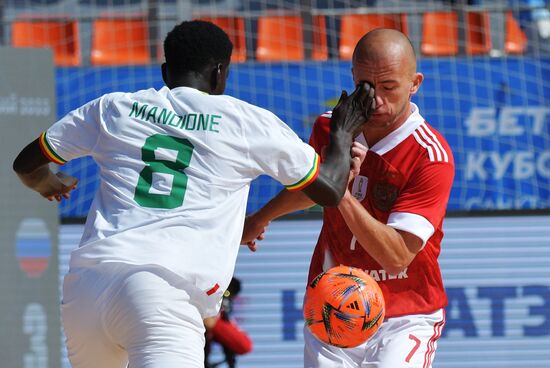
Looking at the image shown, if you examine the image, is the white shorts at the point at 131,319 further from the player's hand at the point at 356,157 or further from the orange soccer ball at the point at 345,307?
the player's hand at the point at 356,157

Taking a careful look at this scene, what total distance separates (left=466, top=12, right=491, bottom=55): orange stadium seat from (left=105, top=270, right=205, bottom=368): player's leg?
7922 mm

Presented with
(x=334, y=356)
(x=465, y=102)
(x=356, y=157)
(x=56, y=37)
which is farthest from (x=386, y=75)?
(x=56, y=37)

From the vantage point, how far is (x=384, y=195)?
465 cm

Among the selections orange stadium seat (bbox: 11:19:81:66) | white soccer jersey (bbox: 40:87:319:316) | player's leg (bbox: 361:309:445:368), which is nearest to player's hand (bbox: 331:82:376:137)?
white soccer jersey (bbox: 40:87:319:316)

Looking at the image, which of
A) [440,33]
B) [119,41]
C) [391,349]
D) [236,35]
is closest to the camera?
[391,349]

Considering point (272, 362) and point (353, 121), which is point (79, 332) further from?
point (272, 362)

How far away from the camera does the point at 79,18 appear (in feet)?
35.1

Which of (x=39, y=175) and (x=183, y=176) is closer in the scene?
(x=183, y=176)

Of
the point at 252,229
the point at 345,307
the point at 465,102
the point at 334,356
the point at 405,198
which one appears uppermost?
the point at 405,198

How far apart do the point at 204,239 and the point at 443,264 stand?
519cm

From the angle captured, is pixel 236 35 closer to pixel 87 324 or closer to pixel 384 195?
pixel 384 195

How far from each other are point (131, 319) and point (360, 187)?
53.6 inches

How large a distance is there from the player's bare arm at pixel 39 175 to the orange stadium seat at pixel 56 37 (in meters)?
6.69

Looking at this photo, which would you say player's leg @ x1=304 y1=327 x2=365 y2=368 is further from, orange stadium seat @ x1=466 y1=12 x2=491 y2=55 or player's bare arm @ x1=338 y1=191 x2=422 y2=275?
orange stadium seat @ x1=466 y1=12 x2=491 y2=55
